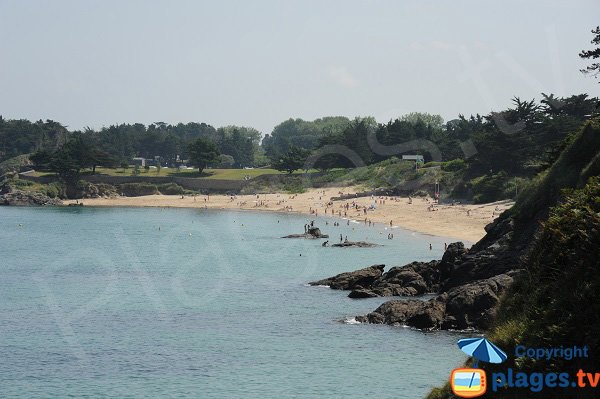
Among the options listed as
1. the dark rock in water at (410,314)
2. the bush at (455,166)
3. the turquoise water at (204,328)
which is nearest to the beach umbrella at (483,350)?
the turquoise water at (204,328)

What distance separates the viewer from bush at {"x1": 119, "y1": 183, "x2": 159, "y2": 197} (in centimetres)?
17088

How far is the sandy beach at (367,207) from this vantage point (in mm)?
100812

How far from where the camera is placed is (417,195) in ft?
452

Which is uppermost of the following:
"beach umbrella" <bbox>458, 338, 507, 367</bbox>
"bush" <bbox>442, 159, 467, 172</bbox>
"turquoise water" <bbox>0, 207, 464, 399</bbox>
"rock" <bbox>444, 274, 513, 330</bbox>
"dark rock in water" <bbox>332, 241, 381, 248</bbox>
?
"bush" <bbox>442, 159, 467, 172</bbox>

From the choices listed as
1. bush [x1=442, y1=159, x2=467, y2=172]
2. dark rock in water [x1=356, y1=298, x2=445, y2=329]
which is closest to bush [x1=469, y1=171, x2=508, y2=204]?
bush [x1=442, y1=159, x2=467, y2=172]

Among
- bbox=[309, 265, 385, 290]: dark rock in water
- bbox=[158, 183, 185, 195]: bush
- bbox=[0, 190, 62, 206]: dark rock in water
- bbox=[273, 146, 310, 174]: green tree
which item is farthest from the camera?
bbox=[158, 183, 185, 195]: bush

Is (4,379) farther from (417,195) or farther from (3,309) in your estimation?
(417,195)

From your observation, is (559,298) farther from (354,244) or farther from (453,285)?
(354,244)

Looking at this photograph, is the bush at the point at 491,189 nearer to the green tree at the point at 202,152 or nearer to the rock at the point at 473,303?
the rock at the point at 473,303

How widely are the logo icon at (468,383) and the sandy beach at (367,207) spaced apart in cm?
6338

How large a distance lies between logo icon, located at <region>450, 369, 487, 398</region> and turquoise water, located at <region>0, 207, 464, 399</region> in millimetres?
14530

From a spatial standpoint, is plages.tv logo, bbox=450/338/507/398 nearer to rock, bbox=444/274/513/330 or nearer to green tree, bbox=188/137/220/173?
rock, bbox=444/274/513/330

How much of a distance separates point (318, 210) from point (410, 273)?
7954cm

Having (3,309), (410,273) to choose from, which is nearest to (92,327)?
(3,309)
